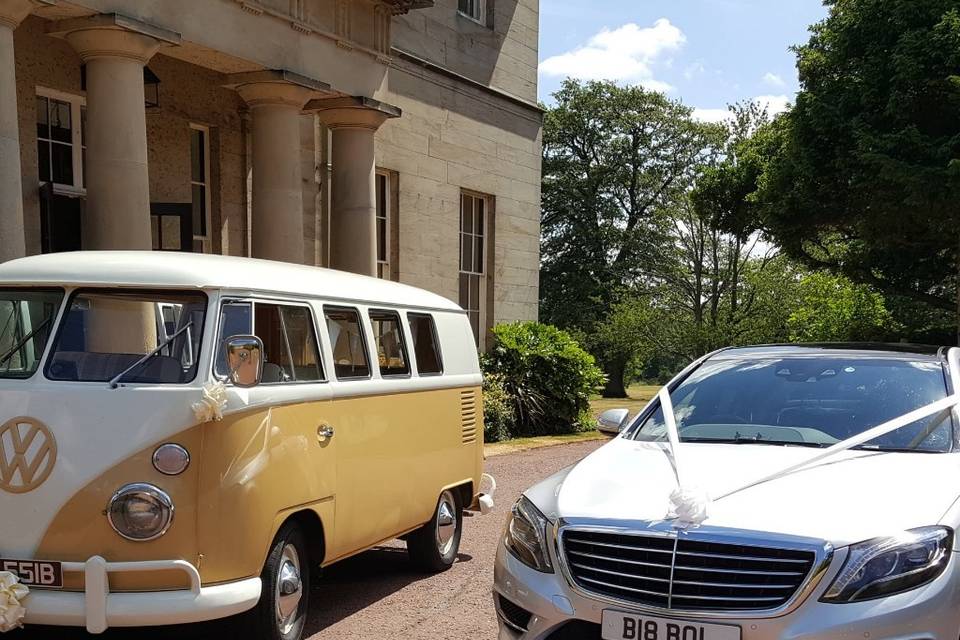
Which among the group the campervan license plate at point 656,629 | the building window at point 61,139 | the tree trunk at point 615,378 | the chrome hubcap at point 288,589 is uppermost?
the building window at point 61,139

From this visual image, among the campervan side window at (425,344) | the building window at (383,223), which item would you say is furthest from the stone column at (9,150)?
the building window at (383,223)

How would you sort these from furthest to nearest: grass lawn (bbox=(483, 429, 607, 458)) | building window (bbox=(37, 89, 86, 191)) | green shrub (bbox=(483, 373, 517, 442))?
green shrub (bbox=(483, 373, 517, 442))
grass lawn (bbox=(483, 429, 607, 458))
building window (bbox=(37, 89, 86, 191))

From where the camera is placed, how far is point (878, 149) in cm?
Answer: 1947

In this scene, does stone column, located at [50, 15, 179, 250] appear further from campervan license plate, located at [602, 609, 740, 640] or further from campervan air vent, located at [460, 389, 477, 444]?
campervan license plate, located at [602, 609, 740, 640]

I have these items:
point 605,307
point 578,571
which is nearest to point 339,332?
point 578,571

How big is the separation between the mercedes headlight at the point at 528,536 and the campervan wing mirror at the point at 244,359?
4.88 ft

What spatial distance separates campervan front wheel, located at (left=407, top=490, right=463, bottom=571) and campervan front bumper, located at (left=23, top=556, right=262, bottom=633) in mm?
2926

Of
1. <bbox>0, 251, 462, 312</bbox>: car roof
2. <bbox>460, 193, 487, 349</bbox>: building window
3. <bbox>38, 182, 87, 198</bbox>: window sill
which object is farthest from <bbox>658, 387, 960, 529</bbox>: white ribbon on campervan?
<bbox>460, 193, 487, 349</bbox>: building window

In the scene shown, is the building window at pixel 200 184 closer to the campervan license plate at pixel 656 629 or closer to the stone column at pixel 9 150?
the stone column at pixel 9 150

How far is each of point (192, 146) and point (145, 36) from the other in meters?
4.35

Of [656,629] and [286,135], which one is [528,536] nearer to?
[656,629]

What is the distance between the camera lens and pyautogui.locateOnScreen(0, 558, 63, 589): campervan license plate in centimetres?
440

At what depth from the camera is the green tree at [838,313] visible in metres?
32.2

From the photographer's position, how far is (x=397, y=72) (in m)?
18.3
